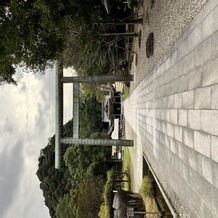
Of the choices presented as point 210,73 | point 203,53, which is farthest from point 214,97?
point 203,53

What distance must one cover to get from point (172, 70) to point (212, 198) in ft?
12.7

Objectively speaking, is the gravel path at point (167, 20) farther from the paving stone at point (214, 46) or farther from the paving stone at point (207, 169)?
the paving stone at point (207, 169)

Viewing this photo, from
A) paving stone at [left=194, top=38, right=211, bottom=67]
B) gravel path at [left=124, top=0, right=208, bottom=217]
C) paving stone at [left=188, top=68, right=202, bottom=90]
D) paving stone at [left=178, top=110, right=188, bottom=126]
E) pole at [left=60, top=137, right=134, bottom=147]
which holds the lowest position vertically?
pole at [left=60, top=137, right=134, bottom=147]

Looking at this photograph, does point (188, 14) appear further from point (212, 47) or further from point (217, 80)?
point (217, 80)

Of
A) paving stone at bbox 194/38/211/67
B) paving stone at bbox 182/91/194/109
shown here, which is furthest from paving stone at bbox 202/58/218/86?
paving stone at bbox 182/91/194/109

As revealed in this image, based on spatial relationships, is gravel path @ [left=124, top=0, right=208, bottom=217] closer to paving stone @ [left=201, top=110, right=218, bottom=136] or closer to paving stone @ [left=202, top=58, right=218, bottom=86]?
paving stone @ [left=202, top=58, right=218, bottom=86]

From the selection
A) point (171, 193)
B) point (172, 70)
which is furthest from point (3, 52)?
point (171, 193)

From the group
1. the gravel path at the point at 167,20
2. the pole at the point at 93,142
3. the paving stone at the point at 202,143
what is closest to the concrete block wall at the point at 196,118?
the paving stone at the point at 202,143

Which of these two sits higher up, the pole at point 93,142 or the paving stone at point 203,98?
the paving stone at point 203,98

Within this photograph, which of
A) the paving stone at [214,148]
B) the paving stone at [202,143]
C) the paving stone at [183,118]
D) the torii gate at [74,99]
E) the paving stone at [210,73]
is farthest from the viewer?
the torii gate at [74,99]

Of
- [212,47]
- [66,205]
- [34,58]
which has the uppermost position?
[34,58]

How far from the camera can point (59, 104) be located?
19.7 meters

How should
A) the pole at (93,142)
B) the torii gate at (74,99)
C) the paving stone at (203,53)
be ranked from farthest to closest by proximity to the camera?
the pole at (93,142) → the torii gate at (74,99) → the paving stone at (203,53)

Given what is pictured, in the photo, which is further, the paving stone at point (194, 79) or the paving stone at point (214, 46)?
the paving stone at point (194, 79)
